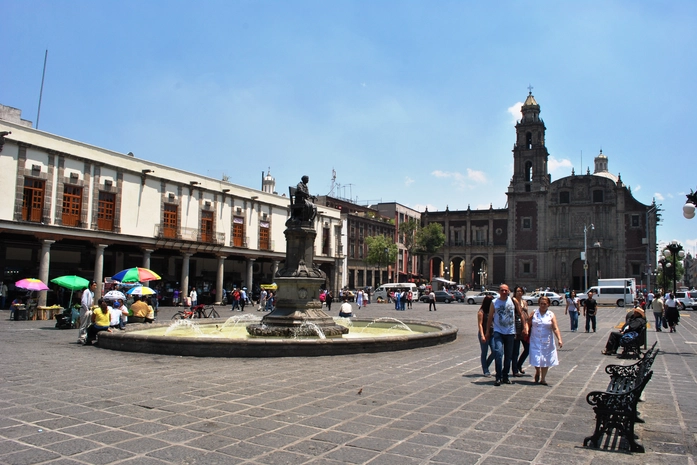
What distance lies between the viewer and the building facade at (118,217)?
26.3 meters

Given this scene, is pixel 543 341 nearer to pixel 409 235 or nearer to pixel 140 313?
pixel 140 313

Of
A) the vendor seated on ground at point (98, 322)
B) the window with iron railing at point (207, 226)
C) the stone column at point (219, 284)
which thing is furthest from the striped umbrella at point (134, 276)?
the stone column at point (219, 284)

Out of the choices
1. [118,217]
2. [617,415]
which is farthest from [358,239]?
[617,415]

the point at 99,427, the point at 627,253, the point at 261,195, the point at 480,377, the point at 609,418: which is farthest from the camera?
the point at 627,253

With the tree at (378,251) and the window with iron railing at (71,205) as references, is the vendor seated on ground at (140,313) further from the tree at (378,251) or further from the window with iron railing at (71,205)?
the tree at (378,251)

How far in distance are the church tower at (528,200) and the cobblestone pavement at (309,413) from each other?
62.7 meters

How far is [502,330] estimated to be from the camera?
8.23 meters

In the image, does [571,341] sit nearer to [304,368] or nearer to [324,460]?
[304,368]

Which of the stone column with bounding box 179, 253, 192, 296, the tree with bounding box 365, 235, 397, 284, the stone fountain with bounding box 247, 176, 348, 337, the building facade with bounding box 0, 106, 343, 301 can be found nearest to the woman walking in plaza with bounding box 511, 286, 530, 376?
the stone fountain with bounding box 247, 176, 348, 337

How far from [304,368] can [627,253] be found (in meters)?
66.2

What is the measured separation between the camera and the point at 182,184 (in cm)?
3512

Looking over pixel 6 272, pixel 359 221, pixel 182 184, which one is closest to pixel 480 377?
pixel 6 272

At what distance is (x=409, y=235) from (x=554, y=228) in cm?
1876

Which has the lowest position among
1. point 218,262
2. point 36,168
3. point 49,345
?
point 49,345
